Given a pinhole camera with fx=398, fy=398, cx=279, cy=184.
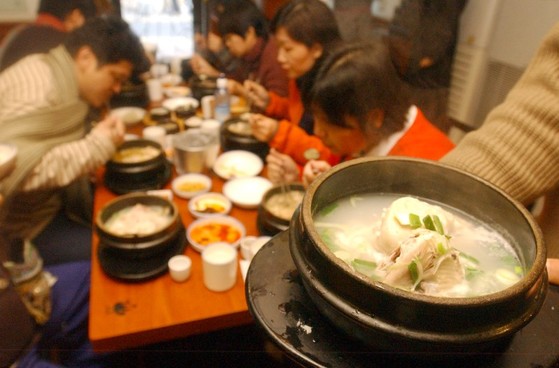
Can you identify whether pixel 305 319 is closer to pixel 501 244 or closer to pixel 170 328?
pixel 501 244

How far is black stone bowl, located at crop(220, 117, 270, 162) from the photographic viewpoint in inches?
106

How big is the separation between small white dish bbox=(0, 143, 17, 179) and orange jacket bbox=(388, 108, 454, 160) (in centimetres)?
168

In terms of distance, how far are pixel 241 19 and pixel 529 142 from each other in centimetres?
301

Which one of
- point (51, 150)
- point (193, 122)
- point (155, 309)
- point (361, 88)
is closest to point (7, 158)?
point (51, 150)

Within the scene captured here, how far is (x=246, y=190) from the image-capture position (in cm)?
233

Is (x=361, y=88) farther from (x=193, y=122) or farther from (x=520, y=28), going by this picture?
(x=193, y=122)

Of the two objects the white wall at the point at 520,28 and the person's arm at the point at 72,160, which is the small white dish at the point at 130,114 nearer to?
the person's arm at the point at 72,160

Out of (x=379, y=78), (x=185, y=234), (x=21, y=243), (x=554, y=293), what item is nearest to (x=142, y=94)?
(x=21, y=243)

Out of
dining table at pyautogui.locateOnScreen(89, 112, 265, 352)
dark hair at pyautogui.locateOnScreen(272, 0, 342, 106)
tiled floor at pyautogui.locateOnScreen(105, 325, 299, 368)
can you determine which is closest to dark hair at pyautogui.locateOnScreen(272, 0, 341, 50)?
dark hair at pyautogui.locateOnScreen(272, 0, 342, 106)

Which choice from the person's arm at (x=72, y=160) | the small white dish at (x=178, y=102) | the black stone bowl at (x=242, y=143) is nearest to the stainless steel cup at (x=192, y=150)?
the black stone bowl at (x=242, y=143)

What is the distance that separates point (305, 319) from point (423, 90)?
3257mm

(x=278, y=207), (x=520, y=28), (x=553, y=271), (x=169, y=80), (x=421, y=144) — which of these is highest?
(x=520, y=28)

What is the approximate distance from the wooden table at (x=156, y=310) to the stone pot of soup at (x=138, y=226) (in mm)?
129

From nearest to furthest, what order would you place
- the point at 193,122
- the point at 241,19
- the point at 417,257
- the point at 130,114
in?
the point at 417,257 < the point at 193,122 < the point at 130,114 < the point at 241,19
